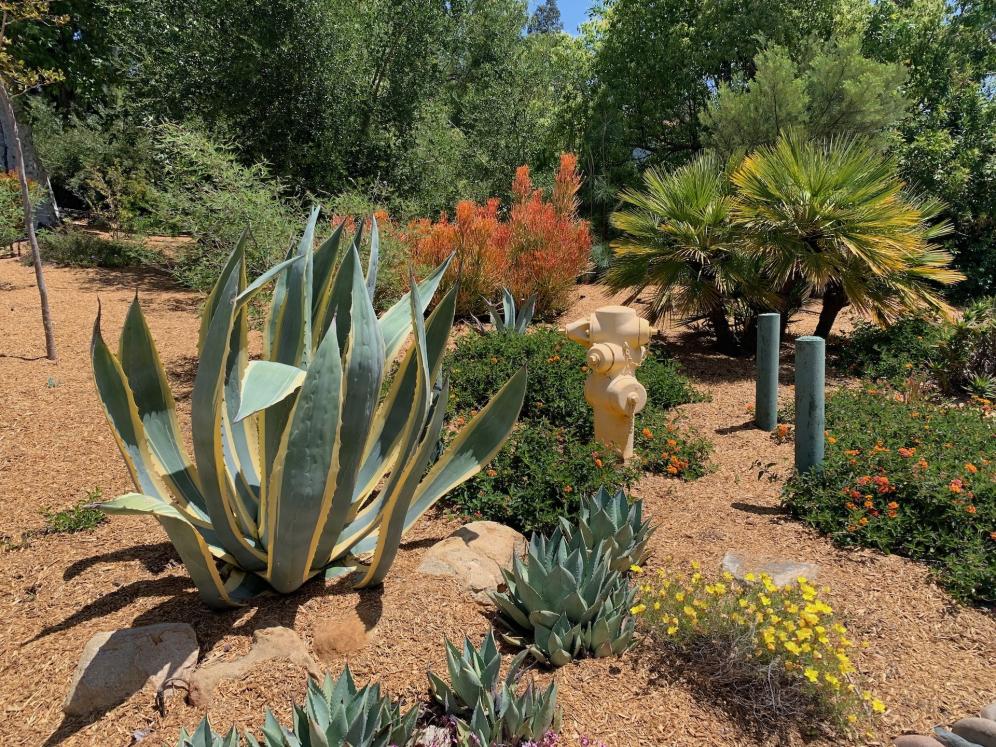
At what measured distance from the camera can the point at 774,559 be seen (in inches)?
137

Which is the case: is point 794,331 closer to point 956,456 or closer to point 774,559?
point 956,456

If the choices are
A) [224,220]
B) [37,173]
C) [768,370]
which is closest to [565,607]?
[768,370]

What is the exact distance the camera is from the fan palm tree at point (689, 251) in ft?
24.4

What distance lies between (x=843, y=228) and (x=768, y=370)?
2.32 metres

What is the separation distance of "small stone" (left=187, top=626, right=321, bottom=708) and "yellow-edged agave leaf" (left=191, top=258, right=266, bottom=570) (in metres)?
0.34

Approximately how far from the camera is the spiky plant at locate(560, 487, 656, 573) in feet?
10.1

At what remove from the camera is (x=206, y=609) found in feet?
8.70

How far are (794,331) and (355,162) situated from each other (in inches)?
324

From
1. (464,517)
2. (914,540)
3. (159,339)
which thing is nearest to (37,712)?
(464,517)

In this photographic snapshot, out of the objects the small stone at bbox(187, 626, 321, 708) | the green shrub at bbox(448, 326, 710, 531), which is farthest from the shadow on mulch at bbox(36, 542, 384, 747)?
the green shrub at bbox(448, 326, 710, 531)

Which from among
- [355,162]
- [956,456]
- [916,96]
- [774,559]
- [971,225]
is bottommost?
[774,559]

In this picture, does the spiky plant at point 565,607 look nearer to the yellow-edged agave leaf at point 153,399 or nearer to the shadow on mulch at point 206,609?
the shadow on mulch at point 206,609

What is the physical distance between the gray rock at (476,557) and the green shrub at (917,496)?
180 cm

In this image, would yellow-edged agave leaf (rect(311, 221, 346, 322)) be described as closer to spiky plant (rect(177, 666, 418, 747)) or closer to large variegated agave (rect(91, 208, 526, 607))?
large variegated agave (rect(91, 208, 526, 607))
